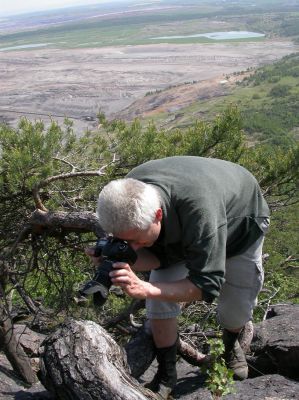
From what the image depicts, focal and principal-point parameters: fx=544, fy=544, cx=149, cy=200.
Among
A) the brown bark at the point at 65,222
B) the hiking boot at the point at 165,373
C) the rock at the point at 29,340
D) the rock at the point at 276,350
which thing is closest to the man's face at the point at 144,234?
the hiking boot at the point at 165,373

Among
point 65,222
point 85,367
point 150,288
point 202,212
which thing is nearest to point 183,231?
point 202,212

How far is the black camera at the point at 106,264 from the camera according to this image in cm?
250

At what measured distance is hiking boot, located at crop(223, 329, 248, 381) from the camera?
358 cm

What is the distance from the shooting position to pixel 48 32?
139750 millimetres

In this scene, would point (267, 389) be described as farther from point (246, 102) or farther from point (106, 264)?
point (246, 102)

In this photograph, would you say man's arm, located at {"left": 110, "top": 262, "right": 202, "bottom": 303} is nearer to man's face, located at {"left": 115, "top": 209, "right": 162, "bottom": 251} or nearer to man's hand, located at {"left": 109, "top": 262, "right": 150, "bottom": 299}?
man's hand, located at {"left": 109, "top": 262, "right": 150, "bottom": 299}

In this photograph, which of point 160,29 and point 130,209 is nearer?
point 130,209

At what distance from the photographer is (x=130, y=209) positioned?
240 cm

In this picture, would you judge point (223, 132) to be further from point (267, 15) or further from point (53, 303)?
point (267, 15)

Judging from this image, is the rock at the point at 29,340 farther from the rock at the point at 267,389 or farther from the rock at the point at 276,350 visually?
the rock at the point at 267,389

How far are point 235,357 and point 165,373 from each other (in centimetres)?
65

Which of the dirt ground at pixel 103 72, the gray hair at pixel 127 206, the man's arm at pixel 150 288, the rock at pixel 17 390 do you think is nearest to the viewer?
the gray hair at pixel 127 206

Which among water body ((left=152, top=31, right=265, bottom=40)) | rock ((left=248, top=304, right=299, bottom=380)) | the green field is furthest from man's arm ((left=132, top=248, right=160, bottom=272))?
water body ((left=152, top=31, right=265, bottom=40))

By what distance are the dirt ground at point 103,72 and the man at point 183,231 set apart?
38.3 meters
